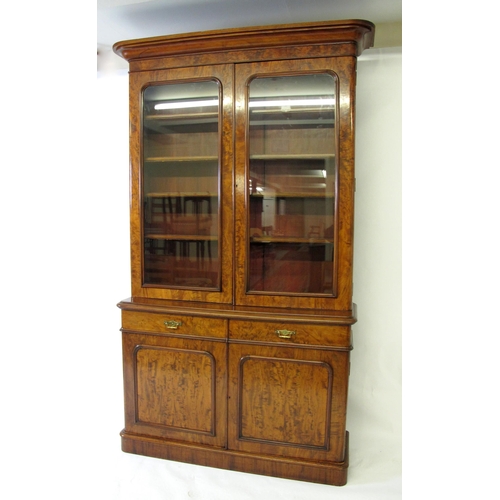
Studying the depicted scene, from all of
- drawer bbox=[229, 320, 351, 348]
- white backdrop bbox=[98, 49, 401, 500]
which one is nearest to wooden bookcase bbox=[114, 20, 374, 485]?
drawer bbox=[229, 320, 351, 348]

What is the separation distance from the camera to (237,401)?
165 cm

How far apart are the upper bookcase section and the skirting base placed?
1687 millimetres

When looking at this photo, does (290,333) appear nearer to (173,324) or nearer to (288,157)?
(173,324)

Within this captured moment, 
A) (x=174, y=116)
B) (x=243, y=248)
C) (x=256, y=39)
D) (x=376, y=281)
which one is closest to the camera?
(x=256, y=39)

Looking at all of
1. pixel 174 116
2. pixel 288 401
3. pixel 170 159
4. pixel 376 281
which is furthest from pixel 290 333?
pixel 174 116

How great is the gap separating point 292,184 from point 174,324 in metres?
0.81

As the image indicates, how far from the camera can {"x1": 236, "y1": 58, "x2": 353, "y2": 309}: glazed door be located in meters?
1.58

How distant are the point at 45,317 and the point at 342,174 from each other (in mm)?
1429

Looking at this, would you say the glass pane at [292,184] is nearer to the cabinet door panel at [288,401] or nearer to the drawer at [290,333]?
the drawer at [290,333]

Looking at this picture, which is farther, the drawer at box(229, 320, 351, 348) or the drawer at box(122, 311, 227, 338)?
the drawer at box(122, 311, 227, 338)

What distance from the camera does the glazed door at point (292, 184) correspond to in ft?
5.18

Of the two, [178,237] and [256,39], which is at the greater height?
[256,39]

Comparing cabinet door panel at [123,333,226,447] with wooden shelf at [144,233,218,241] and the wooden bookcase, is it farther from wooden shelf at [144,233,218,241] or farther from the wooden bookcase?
wooden shelf at [144,233,218,241]

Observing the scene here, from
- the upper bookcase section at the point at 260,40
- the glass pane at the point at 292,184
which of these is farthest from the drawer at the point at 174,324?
the upper bookcase section at the point at 260,40
